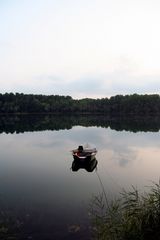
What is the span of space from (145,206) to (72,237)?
8926mm

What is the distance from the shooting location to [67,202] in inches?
995

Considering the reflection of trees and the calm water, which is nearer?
the calm water

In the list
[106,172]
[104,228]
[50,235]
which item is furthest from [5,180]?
[104,228]

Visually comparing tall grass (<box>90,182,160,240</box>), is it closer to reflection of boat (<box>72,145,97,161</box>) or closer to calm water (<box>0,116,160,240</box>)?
calm water (<box>0,116,160,240</box>)

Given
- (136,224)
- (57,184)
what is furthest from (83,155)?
(136,224)

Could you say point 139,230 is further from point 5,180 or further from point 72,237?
point 5,180

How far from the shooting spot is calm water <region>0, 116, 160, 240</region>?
20.0 metres

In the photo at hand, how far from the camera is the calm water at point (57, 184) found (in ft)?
65.6

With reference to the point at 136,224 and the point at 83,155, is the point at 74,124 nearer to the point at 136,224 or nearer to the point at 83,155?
the point at 83,155

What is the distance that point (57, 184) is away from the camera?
31.5 m

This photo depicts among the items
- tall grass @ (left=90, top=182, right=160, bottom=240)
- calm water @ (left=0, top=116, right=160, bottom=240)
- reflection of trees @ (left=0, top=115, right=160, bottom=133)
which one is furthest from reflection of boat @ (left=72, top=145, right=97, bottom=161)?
reflection of trees @ (left=0, top=115, right=160, bottom=133)

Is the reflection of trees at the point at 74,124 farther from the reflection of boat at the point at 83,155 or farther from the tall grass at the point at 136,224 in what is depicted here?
the tall grass at the point at 136,224

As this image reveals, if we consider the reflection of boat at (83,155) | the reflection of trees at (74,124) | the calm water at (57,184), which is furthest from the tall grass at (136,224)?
the reflection of trees at (74,124)

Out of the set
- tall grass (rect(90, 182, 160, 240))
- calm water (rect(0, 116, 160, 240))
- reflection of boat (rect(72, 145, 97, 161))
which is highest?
tall grass (rect(90, 182, 160, 240))
